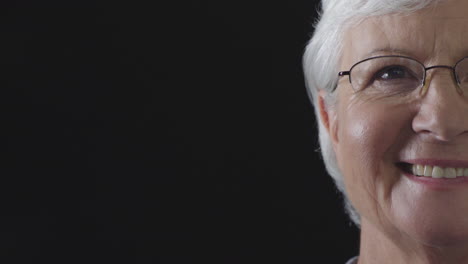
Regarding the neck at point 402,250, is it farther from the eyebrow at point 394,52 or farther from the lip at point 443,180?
the eyebrow at point 394,52

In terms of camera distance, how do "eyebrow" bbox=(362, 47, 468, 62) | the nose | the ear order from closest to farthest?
the nose < "eyebrow" bbox=(362, 47, 468, 62) < the ear

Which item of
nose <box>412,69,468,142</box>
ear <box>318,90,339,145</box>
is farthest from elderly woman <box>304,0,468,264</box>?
ear <box>318,90,339,145</box>

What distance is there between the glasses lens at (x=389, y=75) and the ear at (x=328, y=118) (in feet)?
0.96

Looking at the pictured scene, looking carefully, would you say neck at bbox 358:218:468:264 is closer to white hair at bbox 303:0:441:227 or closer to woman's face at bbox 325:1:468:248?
woman's face at bbox 325:1:468:248

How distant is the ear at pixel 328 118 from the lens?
2.62m

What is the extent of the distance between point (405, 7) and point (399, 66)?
20cm

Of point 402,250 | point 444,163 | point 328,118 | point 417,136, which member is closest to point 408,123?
point 417,136

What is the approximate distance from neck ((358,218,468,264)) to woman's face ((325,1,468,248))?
13 mm

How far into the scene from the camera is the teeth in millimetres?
2145

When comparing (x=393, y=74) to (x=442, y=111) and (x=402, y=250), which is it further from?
(x=402, y=250)

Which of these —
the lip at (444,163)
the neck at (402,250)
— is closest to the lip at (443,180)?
the lip at (444,163)

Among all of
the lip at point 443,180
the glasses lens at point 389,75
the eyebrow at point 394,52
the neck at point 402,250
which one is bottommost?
the neck at point 402,250

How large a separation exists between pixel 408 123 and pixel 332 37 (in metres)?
0.53

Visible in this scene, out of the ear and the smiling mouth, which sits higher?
the ear
